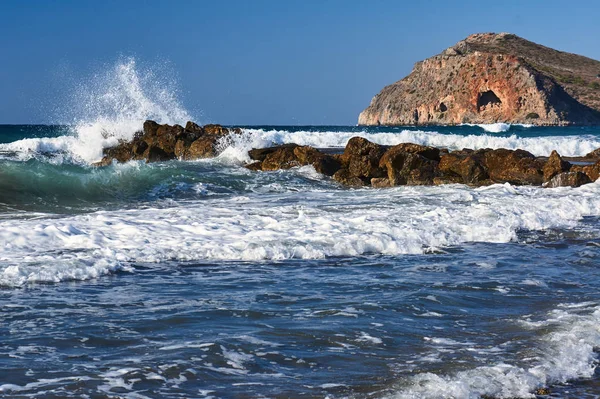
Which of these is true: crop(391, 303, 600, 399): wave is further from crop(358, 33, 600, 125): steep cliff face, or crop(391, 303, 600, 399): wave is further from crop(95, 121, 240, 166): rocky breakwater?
crop(358, 33, 600, 125): steep cliff face

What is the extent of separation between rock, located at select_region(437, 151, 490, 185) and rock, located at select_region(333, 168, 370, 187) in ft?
6.73

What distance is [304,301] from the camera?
647 centimetres

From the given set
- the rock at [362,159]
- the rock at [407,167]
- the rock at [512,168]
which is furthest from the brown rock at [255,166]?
the rock at [512,168]

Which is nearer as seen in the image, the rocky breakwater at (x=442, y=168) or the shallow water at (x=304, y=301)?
the shallow water at (x=304, y=301)

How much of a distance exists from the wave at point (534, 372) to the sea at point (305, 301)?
1cm

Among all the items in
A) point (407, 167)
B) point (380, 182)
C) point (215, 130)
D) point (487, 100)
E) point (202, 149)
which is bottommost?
point (380, 182)

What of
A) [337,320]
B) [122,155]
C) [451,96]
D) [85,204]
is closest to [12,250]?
[337,320]

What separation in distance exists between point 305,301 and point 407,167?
13299mm

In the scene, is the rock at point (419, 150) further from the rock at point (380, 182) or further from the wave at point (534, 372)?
the wave at point (534, 372)

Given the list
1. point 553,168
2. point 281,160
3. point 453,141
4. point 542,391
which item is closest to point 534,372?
point 542,391

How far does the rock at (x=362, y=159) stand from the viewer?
65.6ft

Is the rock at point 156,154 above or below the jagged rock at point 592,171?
above

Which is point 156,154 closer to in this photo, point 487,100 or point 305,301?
point 305,301

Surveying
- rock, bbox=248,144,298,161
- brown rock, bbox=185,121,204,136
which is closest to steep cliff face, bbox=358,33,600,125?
brown rock, bbox=185,121,204,136
